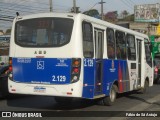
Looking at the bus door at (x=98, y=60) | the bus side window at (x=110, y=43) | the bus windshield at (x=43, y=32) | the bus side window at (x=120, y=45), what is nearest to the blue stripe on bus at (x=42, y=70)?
the bus windshield at (x=43, y=32)

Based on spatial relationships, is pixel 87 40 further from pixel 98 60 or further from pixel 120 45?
pixel 120 45

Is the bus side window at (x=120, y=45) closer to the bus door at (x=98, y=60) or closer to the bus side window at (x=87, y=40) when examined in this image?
the bus door at (x=98, y=60)

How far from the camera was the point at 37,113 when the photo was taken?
38.8ft

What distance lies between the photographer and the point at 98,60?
1276 cm

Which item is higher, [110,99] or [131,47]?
[131,47]

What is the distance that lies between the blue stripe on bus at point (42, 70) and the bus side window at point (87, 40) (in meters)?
0.71

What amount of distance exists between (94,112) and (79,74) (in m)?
1.54

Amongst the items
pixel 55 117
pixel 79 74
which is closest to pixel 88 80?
pixel 79 74

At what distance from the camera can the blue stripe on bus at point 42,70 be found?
11500mm

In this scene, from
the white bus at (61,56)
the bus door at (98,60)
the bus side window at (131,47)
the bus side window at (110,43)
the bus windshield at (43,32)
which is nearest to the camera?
the white bus at (61,56)

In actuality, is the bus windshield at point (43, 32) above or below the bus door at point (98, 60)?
above

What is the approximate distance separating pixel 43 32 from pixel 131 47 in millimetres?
5477

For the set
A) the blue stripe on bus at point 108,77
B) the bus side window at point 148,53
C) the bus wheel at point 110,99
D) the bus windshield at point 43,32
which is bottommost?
the bus wheel at point 110,99

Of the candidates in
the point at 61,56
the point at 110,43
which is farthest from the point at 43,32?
the point at 110,43
